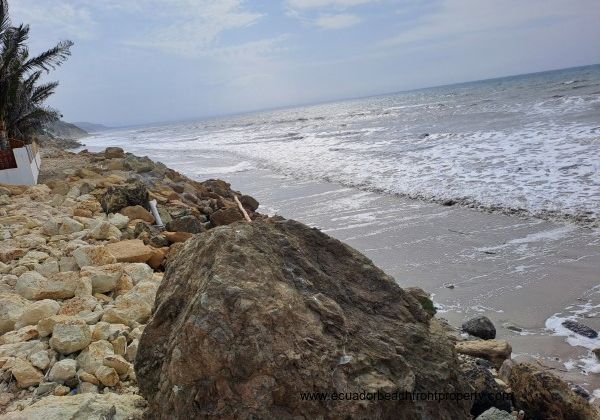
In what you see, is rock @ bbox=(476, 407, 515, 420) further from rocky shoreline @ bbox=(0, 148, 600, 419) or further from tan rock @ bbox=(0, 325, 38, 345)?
tan rock @ bbox=(0, 325, 38, 345)

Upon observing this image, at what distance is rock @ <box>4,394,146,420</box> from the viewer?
2.13 metres

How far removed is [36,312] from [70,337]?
664 millimetres

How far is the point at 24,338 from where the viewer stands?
10.00ft

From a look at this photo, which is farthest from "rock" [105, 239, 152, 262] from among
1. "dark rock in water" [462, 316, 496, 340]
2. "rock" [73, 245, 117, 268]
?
"dark rock in water" [462, 316, 496, 340]

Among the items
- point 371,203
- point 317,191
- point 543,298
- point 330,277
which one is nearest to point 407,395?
point 330,277

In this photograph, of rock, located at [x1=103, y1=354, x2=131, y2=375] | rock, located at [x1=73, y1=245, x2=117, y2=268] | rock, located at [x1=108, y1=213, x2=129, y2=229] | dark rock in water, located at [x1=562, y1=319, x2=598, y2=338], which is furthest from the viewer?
rock, located at [x1=108, y1=213, x2=129, y2=229]

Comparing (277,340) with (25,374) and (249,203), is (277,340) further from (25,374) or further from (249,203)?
(249,203)

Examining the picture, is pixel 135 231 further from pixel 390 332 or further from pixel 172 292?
pixel 390 332

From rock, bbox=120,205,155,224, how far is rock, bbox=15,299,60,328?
3.00m

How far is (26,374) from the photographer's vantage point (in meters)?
2.63

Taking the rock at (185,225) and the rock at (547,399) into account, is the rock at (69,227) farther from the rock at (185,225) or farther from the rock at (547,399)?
the rock at (547,399)

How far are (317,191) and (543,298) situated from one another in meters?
7.22

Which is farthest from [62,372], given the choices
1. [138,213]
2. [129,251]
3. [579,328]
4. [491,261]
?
[491,261]

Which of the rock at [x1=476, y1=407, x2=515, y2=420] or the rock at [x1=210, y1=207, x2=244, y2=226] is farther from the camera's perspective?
the rock at [x1=210, y1=207, x2=244, y2=226]
